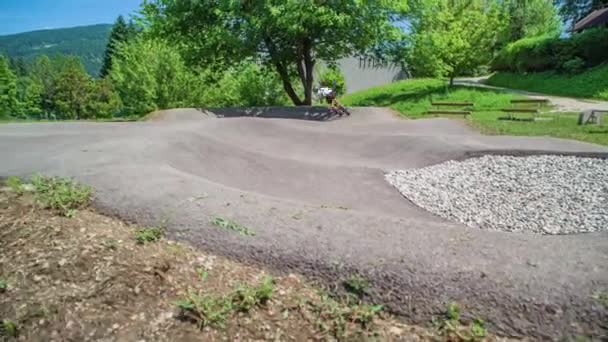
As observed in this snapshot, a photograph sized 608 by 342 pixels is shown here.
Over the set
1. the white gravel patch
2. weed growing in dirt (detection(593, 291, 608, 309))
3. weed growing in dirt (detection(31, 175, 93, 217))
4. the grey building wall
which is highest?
the grey building wall

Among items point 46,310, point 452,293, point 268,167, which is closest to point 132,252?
point 46,310

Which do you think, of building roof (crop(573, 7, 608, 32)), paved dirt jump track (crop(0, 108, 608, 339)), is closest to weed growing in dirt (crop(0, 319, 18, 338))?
paved dirt jump track (crop(0, 108, 608, 339))

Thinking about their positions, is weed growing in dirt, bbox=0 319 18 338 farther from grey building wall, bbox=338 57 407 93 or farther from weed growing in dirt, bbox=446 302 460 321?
grey building wall, bbox=338 57 407 93

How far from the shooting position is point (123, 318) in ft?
7.18

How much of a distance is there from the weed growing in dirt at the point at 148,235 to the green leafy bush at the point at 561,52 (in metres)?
24.7

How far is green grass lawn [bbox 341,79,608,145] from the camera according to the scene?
9539 millimetres

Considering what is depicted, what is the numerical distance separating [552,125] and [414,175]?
6397 millimetres

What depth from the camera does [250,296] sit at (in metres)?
2.33

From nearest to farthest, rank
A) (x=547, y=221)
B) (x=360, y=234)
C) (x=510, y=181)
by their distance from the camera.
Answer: (x=360, y=234), (x=547, y=221), (x=510, y=181)

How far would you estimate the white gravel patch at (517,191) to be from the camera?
516 cm

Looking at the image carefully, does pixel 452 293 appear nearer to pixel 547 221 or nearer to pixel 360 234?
pixel 360 234

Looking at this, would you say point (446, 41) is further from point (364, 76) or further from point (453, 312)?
point (453, 312)

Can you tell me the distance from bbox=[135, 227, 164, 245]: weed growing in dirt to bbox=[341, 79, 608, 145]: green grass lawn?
30.9 ft

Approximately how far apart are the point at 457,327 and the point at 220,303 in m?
1.46
